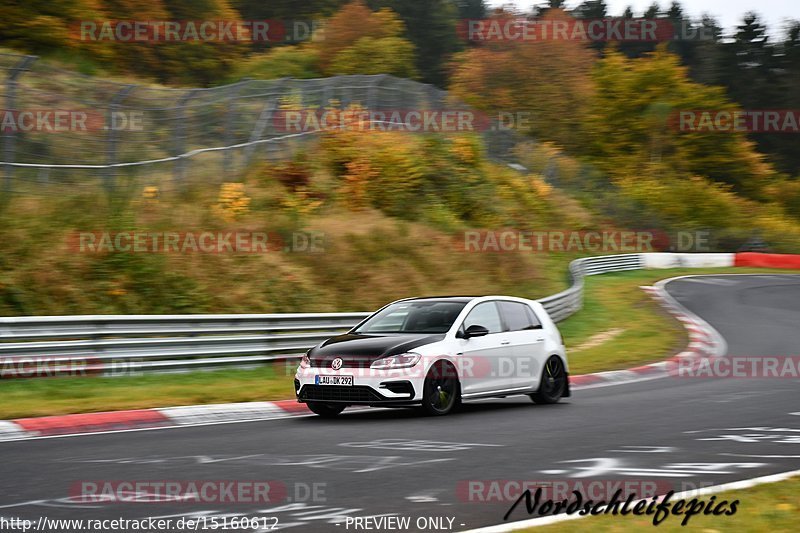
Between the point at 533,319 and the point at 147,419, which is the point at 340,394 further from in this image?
the point at 533,319

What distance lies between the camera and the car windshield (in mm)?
13039

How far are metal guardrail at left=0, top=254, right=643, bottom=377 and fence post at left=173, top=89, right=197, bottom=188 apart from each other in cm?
786

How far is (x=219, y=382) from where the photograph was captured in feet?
51.4

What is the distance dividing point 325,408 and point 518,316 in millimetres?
3067

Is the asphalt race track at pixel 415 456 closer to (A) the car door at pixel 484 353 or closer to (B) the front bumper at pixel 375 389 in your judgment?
(B) the front bumper at pixel 375 389

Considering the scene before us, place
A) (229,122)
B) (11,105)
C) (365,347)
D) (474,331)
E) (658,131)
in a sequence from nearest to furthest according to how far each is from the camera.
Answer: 1. (365,347)
2. (474,331)
3. (11,105)
4. (229,122)
5. (658,131)

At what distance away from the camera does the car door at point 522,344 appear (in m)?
13.6

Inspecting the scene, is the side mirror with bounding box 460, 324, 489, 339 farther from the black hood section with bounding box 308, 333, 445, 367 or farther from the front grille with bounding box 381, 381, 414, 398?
the front grille with bounding box 381, 381, 414, 398

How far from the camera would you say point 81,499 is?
7.05 meters

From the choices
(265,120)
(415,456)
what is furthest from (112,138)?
(415,456)

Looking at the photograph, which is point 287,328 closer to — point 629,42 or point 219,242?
point 219,242

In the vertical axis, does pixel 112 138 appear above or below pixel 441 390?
above

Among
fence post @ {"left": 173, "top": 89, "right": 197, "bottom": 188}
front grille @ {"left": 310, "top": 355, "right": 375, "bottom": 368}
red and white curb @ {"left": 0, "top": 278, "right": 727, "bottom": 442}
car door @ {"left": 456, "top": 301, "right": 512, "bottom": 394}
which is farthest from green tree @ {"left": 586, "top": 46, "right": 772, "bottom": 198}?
front grille @ {"left": 310, "top": 355, "right": 375, "bottom": 368}

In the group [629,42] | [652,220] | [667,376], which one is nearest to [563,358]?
[667,376]
